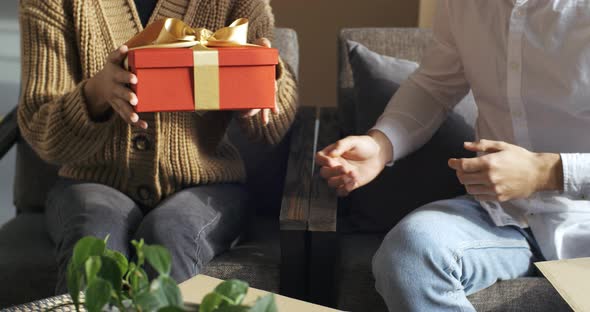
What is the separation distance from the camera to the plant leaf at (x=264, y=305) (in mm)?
645

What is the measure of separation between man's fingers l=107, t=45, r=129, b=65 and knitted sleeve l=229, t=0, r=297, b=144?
1.05ft

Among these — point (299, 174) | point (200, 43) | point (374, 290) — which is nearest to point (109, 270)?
point (200, 43)

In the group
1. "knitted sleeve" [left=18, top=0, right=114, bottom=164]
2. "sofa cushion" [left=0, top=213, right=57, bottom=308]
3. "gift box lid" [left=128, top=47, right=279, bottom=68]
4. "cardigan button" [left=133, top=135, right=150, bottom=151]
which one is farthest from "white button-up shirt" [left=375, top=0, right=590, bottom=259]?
"sofa cushion" [left=0, top=213, right=57, bottom=308]

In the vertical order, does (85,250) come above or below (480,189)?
above

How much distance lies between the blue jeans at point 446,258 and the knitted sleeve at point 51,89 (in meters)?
0.62

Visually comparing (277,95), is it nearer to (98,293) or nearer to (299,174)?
(299,174)

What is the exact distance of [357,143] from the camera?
1543 mm

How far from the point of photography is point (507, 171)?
1361 millimetres

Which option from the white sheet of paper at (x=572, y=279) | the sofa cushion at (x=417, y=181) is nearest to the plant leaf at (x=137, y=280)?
the white sheet of paper at (x=572, y=279)

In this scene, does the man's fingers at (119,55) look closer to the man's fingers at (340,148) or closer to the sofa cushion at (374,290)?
the man's fingers at (340,148)

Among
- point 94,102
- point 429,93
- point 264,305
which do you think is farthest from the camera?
point 429,93

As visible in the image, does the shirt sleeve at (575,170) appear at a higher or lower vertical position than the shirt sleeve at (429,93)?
lower

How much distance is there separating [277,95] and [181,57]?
318mm

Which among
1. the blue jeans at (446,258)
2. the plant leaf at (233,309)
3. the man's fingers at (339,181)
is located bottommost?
the blue jeans at (446,258)
